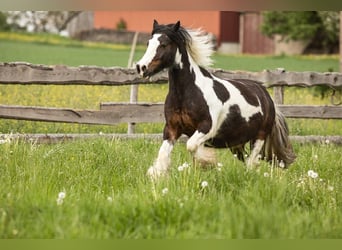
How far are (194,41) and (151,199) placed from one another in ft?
3.84

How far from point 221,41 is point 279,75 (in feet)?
13.1

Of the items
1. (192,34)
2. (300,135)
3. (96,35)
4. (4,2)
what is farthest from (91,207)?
(96,35)

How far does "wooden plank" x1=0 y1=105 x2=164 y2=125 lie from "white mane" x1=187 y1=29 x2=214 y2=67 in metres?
2.21

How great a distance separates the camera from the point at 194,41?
411 cm

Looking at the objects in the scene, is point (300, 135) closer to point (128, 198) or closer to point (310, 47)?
point (128, 198)

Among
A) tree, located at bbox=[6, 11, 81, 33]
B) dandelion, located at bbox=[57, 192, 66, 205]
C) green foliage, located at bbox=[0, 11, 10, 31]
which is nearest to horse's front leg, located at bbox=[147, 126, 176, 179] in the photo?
dandelion, located at bbox=[57, 192, 66, 205]

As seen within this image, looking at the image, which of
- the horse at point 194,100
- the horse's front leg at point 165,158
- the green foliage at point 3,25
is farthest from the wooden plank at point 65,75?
the green foliage at point 3,25

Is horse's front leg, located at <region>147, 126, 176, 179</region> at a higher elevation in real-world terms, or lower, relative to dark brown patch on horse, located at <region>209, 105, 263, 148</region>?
lower

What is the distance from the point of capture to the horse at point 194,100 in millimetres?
3938

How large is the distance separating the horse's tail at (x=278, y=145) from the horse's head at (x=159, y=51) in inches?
44.0

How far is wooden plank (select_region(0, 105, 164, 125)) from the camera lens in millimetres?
→ 6109

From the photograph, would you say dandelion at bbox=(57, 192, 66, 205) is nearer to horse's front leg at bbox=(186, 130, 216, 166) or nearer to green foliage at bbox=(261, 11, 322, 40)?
horse's front leg at bbox=(186, 130, 216, 166)

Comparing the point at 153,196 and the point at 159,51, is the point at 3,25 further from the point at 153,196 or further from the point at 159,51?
the point at 153,196

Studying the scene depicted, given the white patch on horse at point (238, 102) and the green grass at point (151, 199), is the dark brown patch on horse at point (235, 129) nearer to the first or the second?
the white patch on horse at point (238, 102)
